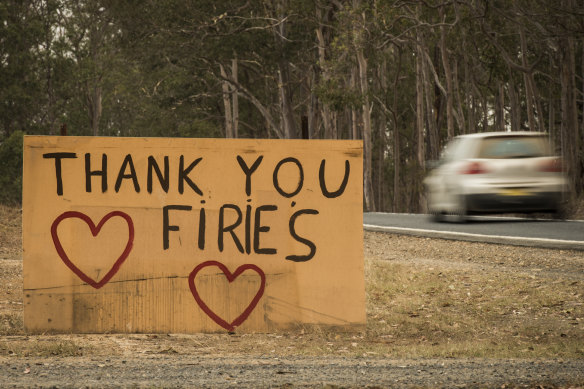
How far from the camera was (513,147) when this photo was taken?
12.5 metres

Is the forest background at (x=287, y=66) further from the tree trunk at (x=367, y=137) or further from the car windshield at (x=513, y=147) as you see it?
the car windshield at (x=513, y=147)

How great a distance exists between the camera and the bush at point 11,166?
Answer: 44.7m

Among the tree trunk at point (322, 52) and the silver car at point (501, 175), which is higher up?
the tree trunk at point (322, 52)

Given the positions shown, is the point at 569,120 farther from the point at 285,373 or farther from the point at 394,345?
the point at 285,373

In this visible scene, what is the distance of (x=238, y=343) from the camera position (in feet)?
28.8

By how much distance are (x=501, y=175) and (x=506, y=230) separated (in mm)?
7219

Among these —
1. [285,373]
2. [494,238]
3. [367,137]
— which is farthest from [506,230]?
[367,137]

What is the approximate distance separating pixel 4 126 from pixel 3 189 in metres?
5.83

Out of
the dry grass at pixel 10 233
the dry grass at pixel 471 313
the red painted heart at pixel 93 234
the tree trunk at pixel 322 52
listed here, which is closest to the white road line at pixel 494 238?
the dry grass at pixel 471 313

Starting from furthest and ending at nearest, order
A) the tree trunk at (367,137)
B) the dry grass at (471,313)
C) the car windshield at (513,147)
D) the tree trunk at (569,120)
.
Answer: the tree trunk at (367,137) → the tree trunk at (569,120) → the car windshield at (513,147) → the dry grass at (471,313)

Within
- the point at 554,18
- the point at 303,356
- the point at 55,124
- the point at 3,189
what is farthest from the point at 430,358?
the point at 55,124

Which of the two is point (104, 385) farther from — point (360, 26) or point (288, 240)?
point (360, 26)

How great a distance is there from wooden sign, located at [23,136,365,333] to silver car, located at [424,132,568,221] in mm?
3771

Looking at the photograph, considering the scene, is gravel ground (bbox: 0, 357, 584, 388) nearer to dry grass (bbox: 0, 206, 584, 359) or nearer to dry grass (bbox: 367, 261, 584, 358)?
dry grass (bbox: 0, 206, 584, 359)
